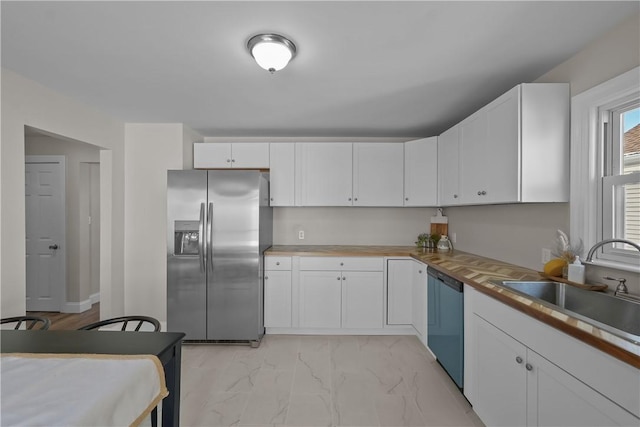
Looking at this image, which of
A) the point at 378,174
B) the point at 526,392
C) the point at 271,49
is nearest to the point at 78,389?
the point at 271,49

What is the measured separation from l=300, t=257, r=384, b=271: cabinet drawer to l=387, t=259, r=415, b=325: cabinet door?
177 millimetres

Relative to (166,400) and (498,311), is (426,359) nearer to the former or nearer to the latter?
(498,311)

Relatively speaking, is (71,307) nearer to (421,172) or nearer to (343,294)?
(343,294)

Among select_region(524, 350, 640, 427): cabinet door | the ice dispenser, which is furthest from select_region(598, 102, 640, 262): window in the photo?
the ice dispenser

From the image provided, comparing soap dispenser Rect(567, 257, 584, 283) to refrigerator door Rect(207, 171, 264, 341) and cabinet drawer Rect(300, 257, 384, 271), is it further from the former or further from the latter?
refrigerator door Rect(207, 171, 264, 341)

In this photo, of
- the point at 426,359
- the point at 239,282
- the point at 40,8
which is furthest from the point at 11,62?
the point at 426,359

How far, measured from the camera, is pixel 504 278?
6.49ft

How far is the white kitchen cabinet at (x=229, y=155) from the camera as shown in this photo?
11.8 feet

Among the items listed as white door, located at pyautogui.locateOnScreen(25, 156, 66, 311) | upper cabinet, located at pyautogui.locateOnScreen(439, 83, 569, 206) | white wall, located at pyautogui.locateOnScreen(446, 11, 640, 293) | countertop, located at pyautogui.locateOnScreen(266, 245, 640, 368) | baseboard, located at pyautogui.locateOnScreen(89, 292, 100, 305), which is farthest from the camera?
baseboard, located at pyautogui.locateOnScreen(89, 292, 100, 305)

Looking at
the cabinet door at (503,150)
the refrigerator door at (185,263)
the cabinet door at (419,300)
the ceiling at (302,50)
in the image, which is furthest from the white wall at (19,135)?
the cabinet door at (503,150)

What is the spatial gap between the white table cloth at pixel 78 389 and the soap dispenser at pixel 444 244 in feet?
10.5

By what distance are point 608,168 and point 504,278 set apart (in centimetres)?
88

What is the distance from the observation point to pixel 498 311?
165 cm

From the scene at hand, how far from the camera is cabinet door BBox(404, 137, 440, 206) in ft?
11.1
